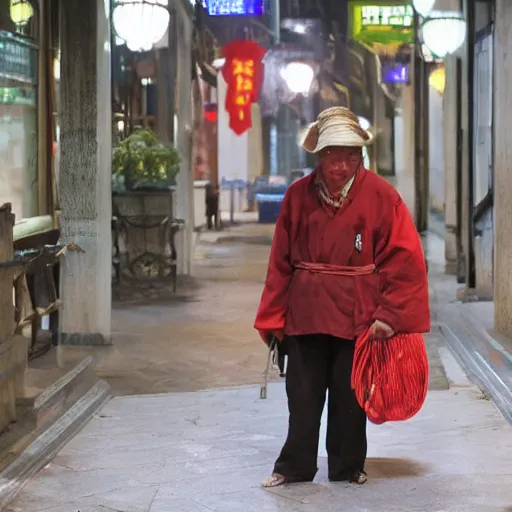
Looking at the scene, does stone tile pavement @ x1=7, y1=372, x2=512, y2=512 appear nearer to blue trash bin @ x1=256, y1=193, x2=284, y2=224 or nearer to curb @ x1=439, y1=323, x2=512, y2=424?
curb @ x1=439, y1=323, x2=512, y2=424

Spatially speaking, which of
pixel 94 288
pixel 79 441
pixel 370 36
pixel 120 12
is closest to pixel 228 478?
pixel 79 441

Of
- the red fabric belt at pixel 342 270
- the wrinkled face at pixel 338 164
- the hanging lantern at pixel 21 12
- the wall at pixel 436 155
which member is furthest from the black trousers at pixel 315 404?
the wall at pixel 436 155

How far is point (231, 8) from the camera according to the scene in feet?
74.7

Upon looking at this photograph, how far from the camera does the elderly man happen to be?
213 inches

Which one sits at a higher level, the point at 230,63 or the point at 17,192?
the point at 230,63

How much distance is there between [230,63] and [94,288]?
68.0 feet

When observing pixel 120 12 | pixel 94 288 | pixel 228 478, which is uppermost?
pixel 120 12

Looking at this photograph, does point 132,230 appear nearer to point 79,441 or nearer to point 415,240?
point 79,441

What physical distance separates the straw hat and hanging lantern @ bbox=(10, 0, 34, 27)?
4.89 meters

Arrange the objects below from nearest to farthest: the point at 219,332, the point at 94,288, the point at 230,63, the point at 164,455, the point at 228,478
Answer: the point at 228,478 < the point at 164,455 < the point at 94,288 < the point at 219,332 < the point at 230,63

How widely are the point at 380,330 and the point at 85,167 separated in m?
5.26

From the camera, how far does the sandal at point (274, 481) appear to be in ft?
18.5

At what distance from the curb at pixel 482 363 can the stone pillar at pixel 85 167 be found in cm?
325

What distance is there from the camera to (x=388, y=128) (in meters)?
30.3
